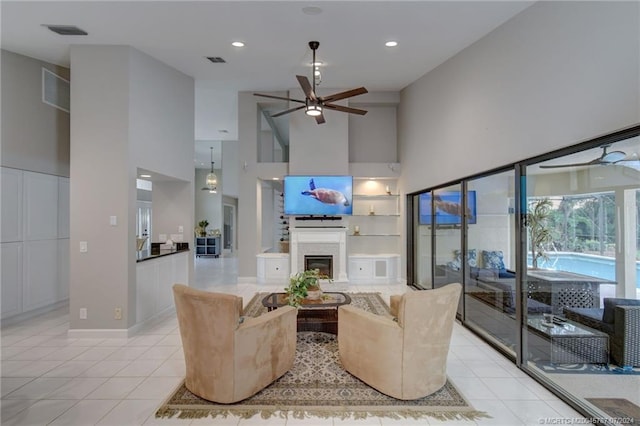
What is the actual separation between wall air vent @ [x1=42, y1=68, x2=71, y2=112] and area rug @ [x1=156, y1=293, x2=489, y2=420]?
4.91m

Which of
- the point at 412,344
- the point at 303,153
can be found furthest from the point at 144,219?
the point at 412,344

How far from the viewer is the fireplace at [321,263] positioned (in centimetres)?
698

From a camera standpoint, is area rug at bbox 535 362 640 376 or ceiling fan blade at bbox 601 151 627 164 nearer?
ceiling fan blade at bbox 601 151 627 164

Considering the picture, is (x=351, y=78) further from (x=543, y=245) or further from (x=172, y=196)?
(x=543, y=245)

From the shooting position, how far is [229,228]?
14094 mm

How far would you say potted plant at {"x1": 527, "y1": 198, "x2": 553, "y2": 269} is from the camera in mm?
3285

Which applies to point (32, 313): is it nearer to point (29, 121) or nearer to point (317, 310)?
point (29, 121)

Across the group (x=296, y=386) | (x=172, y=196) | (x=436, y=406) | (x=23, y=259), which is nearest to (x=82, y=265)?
(x=23, y=259)

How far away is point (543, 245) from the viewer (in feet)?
10.8

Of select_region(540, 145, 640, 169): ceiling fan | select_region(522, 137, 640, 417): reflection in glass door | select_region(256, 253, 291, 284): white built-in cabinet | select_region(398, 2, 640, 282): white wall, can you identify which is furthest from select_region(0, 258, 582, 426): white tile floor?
select_region(256, 253, 291, 284): white built-in cabinet

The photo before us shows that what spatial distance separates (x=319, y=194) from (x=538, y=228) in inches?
167

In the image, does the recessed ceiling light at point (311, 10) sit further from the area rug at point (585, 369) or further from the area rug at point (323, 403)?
the area rug at point (585, 369)

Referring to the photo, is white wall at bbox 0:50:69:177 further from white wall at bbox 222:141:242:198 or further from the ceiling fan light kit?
white wall at bbox 222:141:242:198

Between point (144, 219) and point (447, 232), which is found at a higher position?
point (144, 219)
